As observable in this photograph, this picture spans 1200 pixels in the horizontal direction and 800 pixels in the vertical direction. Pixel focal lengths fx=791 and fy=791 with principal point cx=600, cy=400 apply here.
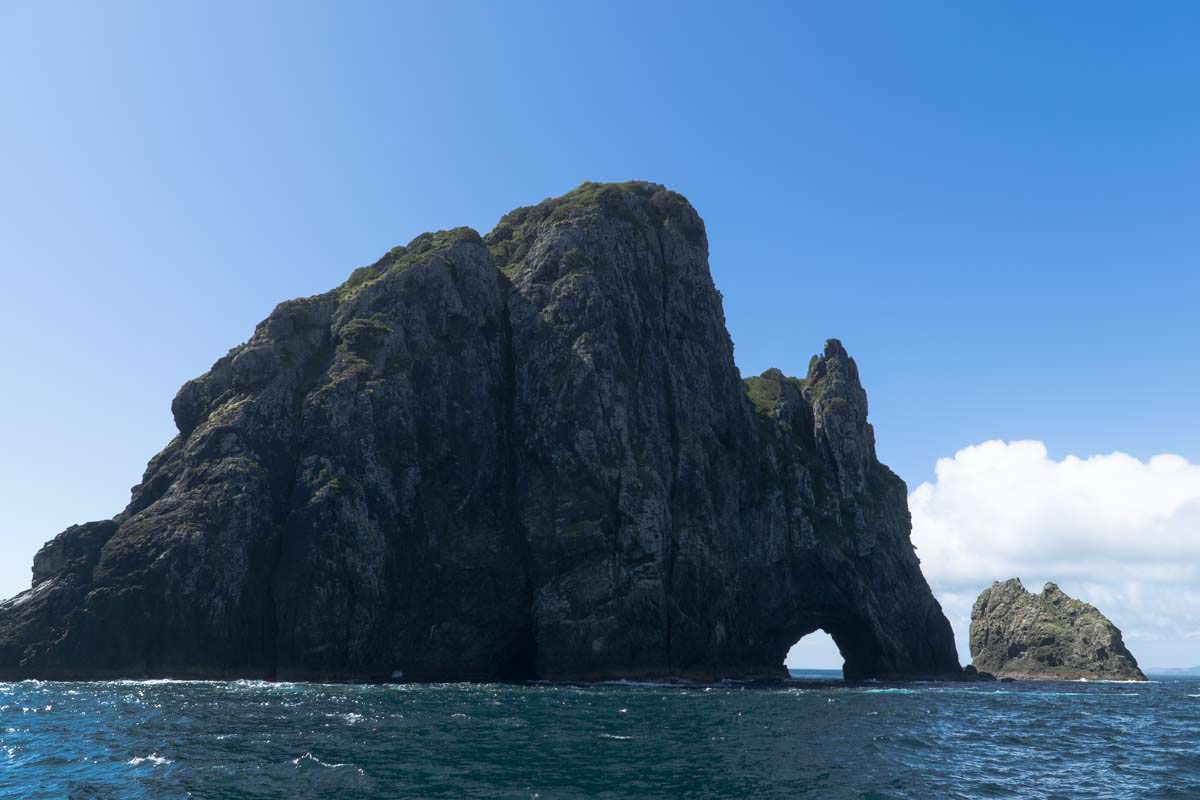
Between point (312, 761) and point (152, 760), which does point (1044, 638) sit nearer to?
point (312, 761)

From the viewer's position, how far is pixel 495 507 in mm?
95188

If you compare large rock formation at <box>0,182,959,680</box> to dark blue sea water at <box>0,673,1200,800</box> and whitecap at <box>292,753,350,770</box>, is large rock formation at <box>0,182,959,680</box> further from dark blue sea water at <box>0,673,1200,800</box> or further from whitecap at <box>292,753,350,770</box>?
whitecap at <box>292,753,350,770</box>

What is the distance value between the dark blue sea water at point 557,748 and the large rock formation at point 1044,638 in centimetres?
7925

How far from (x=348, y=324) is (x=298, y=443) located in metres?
17.4

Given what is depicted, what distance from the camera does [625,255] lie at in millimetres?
114750

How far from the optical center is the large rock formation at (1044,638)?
13025cm

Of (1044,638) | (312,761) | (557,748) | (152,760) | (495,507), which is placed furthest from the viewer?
(1044,638)

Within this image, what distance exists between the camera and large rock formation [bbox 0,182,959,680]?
82000mm

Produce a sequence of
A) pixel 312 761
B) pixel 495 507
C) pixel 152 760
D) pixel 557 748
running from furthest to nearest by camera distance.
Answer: pixel 495 507
pixel 557 748
pixel 312 761
pixel 152 760

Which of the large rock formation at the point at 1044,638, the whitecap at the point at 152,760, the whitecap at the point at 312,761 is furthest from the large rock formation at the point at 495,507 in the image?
the whitecap at the point at 312,761

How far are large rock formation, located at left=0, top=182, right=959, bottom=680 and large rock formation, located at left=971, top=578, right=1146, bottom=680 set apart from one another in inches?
1103

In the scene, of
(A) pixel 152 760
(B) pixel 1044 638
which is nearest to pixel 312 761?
(A) pixel 152 760

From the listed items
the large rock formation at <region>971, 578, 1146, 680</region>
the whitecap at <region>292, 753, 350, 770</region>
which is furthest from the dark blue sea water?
the large rock formation at <region>971, 578, 1146, 680</region>

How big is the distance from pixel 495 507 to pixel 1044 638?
102 m
